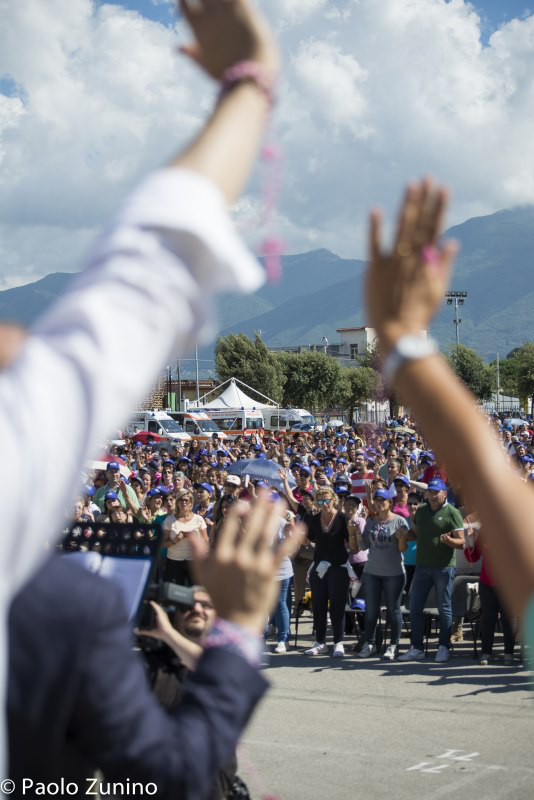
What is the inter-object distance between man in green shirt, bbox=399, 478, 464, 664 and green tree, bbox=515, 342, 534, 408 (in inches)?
2548

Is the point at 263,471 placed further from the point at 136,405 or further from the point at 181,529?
the point at 136,405

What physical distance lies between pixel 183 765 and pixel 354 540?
31.8 feet

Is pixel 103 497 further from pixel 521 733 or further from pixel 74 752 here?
pixel 74 752

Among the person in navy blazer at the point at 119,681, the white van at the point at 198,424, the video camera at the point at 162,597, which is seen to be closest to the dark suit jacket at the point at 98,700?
the person in navy blazer at the point at 119,681

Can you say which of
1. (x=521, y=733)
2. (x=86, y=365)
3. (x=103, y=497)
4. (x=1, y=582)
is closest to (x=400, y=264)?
(x=86, y=365)

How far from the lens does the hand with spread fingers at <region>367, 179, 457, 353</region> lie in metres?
1.20

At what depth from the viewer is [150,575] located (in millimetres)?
2973

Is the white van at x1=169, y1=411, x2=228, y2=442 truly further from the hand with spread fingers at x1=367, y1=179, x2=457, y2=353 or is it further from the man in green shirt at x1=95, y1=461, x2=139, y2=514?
the hand with spread fingers at x1=367, y1=179, x2=457, y2=353

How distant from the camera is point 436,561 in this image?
33.5 feet

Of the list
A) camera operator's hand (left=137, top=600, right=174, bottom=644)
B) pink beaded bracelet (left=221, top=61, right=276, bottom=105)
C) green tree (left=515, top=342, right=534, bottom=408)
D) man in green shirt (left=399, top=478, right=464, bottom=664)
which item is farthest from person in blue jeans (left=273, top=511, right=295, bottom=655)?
green tree (left=515, top=342, right=534, bottom=408)

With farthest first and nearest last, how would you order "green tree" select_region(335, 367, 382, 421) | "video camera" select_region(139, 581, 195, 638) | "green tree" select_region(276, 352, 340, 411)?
"green tree" select_region(335, 367, 382, 421) < "green tree" select_region(276, 352, 340, 411) < "video camera" select_region(139, 581, 195, 638)

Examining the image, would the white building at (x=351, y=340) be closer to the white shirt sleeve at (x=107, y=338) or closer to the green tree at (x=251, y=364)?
the green tree at (x=251, y=364)

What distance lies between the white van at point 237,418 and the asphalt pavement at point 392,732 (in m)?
30.3

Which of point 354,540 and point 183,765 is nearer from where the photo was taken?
point 183,765
